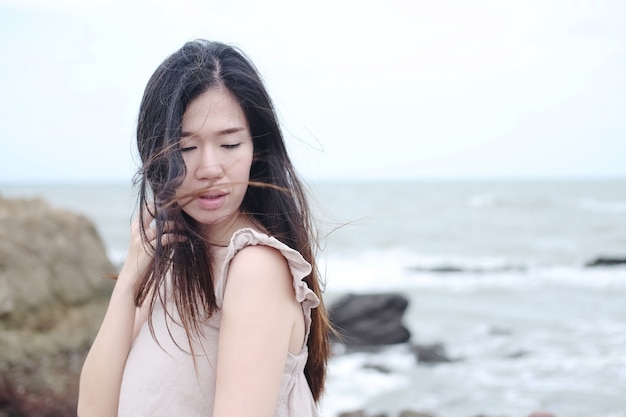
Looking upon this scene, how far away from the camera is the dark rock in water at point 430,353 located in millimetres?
10516

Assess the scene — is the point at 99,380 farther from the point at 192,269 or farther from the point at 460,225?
the point at 460,225

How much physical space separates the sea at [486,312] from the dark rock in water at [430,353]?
0.11m

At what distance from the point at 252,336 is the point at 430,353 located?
9.53 metres

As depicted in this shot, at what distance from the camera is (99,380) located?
1864 mm

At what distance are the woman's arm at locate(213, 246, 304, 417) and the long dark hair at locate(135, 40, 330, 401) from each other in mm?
137

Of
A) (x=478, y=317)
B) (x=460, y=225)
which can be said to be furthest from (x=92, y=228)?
(x=460, y=225)

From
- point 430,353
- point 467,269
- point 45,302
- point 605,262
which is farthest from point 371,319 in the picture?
point 605,262

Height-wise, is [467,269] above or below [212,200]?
below

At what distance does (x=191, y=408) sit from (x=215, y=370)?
11cm

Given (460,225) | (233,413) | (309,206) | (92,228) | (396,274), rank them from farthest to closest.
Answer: (460,225), (396,274), (92,228), (309,206), (233,413)

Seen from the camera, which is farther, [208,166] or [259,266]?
[208,166]

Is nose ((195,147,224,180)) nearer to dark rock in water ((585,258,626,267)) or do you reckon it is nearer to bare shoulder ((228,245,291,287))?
bare shoulder ((228,245,291,287))

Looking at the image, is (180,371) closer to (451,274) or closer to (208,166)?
(208,166)

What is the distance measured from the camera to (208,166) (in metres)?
1.73
